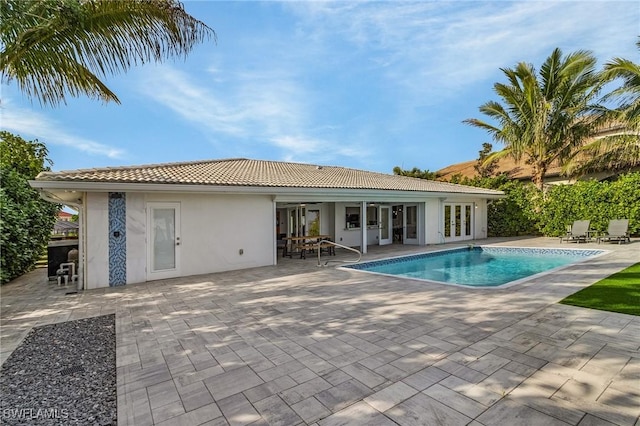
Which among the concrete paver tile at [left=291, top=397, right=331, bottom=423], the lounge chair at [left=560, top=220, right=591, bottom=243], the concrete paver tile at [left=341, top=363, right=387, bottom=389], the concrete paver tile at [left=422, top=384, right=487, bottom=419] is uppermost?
the lounge chair at [left=560, top=220, right=591, bottom=243]

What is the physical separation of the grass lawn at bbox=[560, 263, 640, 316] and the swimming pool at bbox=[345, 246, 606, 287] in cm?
195

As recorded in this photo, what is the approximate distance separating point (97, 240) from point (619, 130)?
32.6 metres

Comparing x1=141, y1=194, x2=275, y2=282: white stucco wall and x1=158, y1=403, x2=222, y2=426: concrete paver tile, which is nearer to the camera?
x1=158, y1=403, x2=222, y2=426: concrete paver tile

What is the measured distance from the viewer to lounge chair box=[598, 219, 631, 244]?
1602 cm

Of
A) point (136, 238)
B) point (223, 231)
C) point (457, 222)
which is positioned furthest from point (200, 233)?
point (457, 222)

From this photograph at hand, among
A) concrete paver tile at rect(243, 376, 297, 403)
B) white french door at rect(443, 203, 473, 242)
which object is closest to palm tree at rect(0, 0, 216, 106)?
concrete paver tile at rect(243, 376, 297, 403)

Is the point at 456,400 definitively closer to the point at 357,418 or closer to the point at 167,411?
the point at 357,418

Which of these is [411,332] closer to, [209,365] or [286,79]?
[209,365]

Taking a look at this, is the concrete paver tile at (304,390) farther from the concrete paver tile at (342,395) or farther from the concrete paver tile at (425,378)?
the concrete paver tile at (425,378)

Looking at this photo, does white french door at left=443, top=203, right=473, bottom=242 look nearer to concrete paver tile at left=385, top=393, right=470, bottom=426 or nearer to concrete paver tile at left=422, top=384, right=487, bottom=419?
concrete paver tile at left=422, top=384, right=487, bottom=419

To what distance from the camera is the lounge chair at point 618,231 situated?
16.0 m

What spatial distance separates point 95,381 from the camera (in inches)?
157

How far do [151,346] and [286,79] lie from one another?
16146 millimetres

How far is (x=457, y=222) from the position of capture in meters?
20.8
